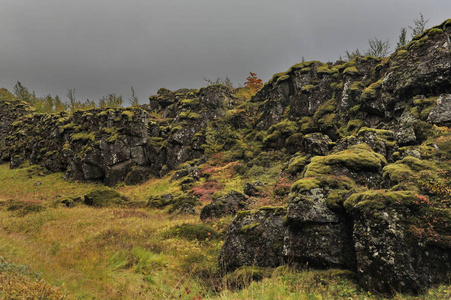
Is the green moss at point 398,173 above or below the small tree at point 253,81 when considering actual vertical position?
below

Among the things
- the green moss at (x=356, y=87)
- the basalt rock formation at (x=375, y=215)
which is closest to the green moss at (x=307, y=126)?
the green moss at (x=356, y=87)

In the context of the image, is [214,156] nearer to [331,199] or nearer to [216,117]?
[216,117]

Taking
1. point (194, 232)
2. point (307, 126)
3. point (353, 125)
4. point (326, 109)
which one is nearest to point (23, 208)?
point (194, 232)

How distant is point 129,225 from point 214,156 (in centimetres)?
2316

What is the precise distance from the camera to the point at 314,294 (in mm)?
5000

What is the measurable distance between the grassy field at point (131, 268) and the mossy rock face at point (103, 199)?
5830mm

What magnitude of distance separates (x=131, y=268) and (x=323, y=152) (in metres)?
19.5

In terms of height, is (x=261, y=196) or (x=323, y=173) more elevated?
(x=323, y=173)

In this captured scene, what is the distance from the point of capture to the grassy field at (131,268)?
479 cm

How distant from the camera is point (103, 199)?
71.2 feet

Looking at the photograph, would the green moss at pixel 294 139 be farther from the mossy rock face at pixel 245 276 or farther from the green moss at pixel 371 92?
the mossy rock face at pixel 245 276

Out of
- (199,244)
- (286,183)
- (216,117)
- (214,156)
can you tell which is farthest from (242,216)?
(216,117)

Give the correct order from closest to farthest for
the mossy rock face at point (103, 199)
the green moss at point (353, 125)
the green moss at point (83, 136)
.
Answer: the mossy rock face at point (103, 199) < the green moss at point (353, 125) < the green moss at point (83, 136)

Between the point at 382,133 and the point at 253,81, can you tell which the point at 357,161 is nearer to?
the point at 382,133
